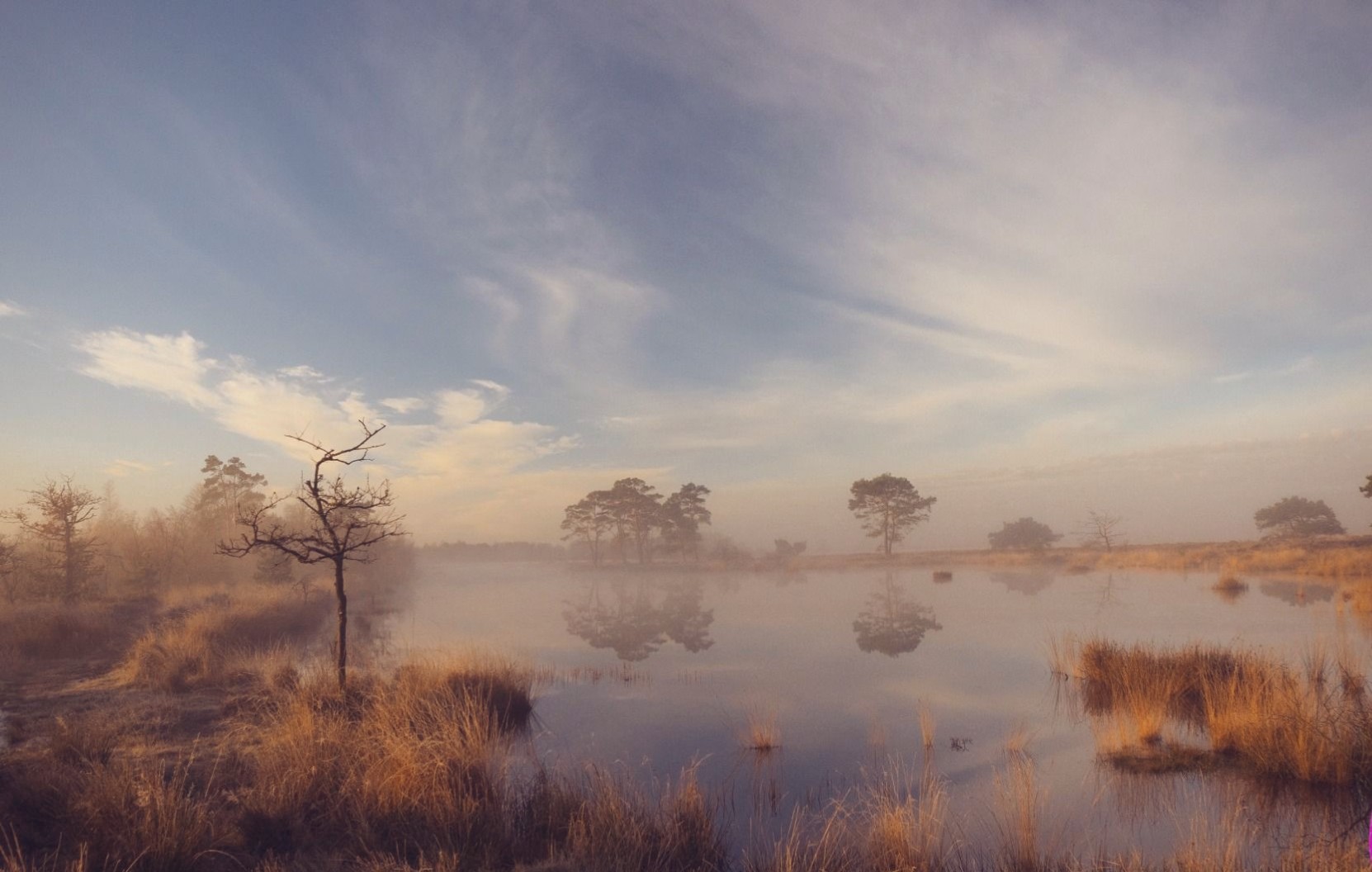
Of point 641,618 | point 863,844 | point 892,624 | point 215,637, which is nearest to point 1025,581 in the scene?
point 892,624

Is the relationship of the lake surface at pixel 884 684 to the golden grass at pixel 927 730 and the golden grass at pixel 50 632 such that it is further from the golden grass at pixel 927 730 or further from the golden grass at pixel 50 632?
the golden grass at pixel 50 632

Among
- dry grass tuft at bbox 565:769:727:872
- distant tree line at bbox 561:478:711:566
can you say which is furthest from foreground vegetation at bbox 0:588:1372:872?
distant tree line at bbox 561:478:711:566

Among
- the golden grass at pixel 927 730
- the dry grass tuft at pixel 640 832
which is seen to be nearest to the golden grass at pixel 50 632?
the dry grass tuft at pixel 640 832

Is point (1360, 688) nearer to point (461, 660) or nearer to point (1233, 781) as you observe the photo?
point (1233, 781)

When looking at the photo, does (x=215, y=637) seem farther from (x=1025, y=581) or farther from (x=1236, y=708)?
(x=1025, y=581)

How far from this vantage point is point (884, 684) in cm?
1228

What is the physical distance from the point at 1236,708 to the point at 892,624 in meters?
12.3

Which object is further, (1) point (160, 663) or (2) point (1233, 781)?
(1) point (160, 663)

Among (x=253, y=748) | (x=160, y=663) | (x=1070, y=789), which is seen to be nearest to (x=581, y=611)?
(x=160, y=663)

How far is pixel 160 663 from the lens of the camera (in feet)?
42.4

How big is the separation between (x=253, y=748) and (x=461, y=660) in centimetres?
417

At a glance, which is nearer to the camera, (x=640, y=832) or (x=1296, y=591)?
(x=640, y=832)

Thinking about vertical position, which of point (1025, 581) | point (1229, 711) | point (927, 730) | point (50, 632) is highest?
point (50, 632)

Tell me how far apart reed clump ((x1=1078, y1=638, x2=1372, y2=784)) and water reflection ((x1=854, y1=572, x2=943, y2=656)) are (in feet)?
16.9
